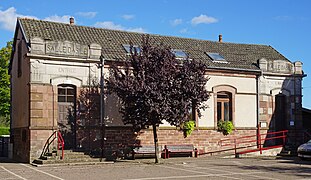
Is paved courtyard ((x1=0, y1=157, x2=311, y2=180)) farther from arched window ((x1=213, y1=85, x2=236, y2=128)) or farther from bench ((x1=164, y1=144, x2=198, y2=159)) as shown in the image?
arched window ((x1=213, y1=85, x2=236, y2=128))

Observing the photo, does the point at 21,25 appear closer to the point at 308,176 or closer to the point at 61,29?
the point at 61,29

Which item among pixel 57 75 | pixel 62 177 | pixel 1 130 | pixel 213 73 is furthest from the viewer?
pixel 1 130

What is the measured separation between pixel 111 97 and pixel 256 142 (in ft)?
29.3

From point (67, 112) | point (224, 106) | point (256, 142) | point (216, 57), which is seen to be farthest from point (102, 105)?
point (256, 142)

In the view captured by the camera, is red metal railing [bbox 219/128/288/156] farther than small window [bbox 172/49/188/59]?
Yes

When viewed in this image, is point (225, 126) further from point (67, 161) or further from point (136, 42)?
point (67, 161)

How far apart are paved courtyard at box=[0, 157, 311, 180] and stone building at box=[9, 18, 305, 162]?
9.14 feet

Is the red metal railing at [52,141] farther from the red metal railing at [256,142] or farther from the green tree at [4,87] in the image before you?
the green tree at [4,87]

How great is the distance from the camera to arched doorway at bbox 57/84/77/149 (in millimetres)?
21234

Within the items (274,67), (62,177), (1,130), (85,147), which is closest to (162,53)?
(85,147)

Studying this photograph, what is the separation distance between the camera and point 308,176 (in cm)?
1479

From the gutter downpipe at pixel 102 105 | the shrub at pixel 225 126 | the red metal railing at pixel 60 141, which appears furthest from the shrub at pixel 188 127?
the red metal railing at pixel 60 141

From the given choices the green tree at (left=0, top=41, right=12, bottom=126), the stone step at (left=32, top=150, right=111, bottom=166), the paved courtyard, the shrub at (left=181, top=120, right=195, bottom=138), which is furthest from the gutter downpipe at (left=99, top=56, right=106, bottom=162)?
the green tree at (left=0, top=41, right=12, bottom=126)

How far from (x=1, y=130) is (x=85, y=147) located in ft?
81.6
